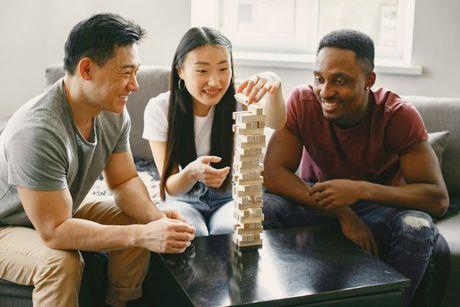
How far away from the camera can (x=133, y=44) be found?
1785mm

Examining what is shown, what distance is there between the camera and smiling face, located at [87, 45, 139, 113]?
173cm

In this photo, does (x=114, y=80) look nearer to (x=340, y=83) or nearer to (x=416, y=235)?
(x=340, y=83)

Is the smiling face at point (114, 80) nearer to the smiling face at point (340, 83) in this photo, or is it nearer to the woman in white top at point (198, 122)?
the woman in white top at point (198, 122)

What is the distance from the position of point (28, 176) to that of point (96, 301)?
54 cm

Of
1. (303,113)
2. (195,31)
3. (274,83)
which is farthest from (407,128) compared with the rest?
(195,31)

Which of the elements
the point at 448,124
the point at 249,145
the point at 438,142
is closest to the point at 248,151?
the point at 249,145

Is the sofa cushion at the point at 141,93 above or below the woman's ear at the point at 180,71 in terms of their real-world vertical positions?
below

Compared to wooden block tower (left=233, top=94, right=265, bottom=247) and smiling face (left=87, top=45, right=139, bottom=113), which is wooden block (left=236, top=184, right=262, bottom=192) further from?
smiling face (left=87, top=45, right=139, bottom=113)

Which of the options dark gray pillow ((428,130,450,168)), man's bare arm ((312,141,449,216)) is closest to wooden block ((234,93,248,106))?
man's bare arm ((312,141,449,216))

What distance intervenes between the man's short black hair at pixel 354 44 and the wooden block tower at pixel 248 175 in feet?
1.86

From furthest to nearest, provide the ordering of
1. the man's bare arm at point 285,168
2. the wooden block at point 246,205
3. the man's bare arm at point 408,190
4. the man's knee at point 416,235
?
1. the man's bare arm at point 285,168
2. the man's bare arm at point 408,190
3. the man's knee at point 416,235
4. the wooden block at point 246,205

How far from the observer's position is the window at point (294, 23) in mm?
3154

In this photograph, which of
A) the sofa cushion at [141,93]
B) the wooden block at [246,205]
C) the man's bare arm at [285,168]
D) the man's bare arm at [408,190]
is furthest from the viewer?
the sofa cushion at [141,93]

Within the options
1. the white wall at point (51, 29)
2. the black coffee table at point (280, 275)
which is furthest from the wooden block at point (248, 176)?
the white wall at point (51, 29)
